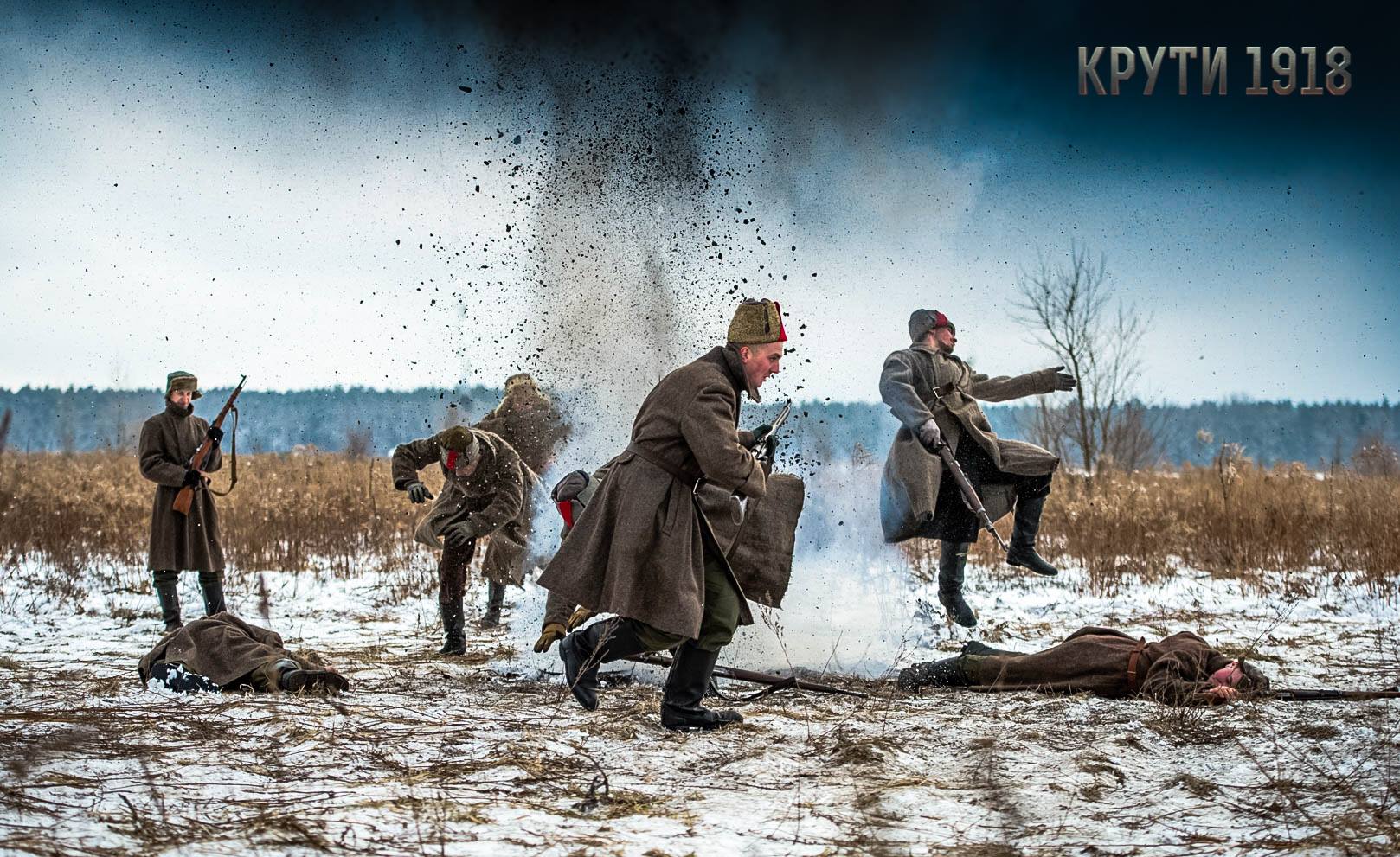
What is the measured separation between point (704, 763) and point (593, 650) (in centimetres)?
98

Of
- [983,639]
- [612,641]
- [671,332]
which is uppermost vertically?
[671,332]

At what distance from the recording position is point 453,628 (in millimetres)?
8109

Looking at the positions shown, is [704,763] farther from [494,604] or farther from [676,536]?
[494,604]

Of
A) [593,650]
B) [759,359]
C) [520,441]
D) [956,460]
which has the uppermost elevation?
[759,359]

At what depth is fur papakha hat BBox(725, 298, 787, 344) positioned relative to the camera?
209 inches

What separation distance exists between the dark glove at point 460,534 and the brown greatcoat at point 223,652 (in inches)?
78.0

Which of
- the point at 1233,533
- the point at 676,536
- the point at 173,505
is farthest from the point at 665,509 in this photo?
the point at 1233,533

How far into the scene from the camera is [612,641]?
5383 mm

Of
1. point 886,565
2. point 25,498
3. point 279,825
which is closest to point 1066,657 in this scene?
point 886,565

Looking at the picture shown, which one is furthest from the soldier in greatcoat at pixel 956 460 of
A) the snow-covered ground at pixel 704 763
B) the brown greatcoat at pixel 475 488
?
the brown greatcoat at pixel 475 488

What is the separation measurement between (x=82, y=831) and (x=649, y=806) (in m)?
1.72

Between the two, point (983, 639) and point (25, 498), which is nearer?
point (983, 639)

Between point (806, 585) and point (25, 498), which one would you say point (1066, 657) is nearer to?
point (806, 585)

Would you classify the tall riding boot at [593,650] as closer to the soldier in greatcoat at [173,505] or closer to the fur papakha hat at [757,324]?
the fur papakha hat at [757,324]
